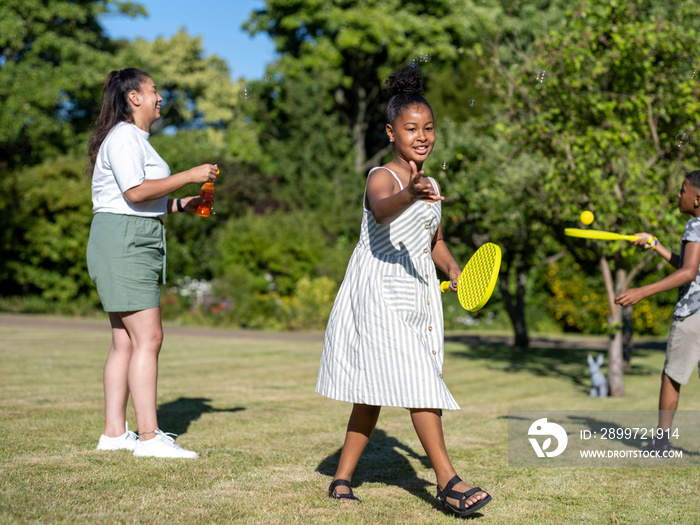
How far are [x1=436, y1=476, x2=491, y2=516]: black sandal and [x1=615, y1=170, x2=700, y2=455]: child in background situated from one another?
7.18 feet

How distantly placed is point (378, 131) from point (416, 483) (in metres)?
28.1

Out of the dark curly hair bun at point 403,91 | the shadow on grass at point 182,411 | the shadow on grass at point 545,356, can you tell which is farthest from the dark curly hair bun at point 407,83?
the shadow on grass at point 545,356

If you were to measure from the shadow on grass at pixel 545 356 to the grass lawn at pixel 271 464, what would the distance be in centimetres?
178

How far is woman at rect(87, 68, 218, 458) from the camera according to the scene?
4.18m

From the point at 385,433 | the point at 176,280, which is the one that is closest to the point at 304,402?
the point at 385,433

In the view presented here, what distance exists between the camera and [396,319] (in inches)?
137

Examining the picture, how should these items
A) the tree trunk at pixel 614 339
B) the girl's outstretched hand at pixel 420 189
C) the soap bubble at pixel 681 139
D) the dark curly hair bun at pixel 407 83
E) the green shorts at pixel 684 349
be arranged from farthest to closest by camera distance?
the tree trunk at pixel 614 339 → the soap bubble at pixel 681 139 → the green shorts at pixel 684 349 → the dark curly hair bun at pixel 407 83 → the girl's outstretched hand at pixel 420 189

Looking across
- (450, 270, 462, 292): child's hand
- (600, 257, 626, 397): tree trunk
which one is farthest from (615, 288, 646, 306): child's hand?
(600, 257, 626, 397): tree trunk

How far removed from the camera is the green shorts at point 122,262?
166 inches

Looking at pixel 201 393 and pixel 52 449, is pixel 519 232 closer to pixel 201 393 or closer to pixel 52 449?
pixel 201 393

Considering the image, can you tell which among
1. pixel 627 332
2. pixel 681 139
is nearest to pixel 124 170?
pixel 681 139

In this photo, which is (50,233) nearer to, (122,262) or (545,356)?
(545,356)

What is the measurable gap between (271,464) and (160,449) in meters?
0.64

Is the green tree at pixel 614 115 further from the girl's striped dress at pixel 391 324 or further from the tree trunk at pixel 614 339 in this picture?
the girl's striped dress at pixel 391 324
